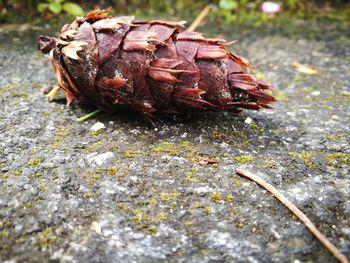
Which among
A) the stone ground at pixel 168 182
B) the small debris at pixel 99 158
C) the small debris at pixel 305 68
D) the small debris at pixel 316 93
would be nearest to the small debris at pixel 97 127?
the stone ground at pixel 168 182

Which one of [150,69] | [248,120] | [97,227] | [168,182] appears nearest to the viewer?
[97,227]

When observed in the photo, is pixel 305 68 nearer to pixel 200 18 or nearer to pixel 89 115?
pixel 200 18

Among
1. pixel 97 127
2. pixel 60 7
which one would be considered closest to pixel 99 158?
pixel 97 127

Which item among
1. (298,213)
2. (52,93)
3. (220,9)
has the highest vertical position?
(220,9)

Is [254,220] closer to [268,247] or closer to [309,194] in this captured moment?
[268,247]

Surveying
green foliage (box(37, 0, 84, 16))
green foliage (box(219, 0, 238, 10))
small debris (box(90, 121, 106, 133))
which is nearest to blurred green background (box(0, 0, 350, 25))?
green foliage (box(219, 0, 238, 10))

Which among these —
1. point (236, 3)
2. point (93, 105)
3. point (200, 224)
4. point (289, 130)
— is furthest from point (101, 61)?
point (236, 3)
